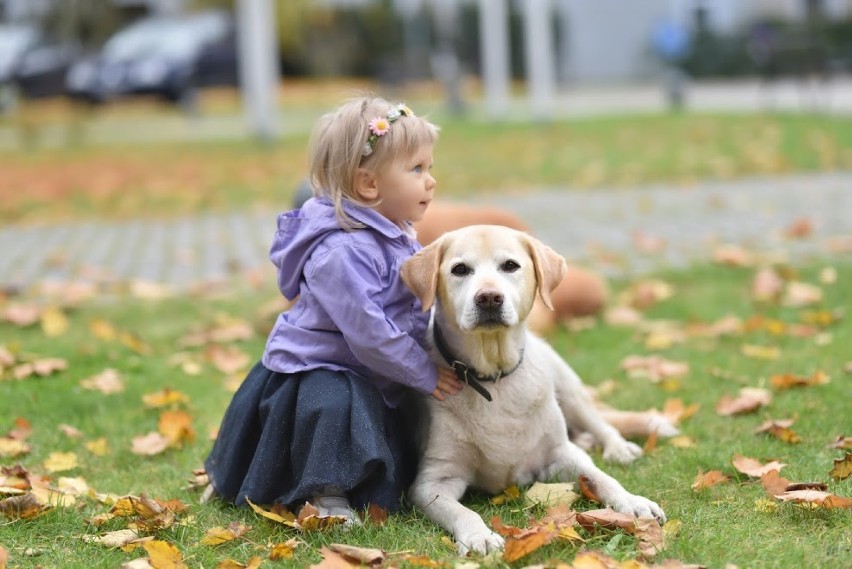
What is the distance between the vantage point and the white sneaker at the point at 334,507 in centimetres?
385

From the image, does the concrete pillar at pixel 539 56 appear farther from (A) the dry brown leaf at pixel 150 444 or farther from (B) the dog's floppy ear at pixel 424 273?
(B) the dog's floppy ear at pixel 424 273

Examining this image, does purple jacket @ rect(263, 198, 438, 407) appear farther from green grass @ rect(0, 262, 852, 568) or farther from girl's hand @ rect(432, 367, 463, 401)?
green grass @ rect(0, 262, 852, 568)

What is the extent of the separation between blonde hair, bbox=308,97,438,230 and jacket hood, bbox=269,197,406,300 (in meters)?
0.04

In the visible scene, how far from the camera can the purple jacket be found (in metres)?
3.85

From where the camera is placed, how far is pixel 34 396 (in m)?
5.54

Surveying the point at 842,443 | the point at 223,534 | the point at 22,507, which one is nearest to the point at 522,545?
the point at 223,534

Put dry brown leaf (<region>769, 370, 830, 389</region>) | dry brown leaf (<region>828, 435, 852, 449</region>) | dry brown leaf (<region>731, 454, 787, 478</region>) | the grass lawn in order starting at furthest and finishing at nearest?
the grass lawn → dry brown leaf (<region>769, 370, 830, 389</region>) → dry brown leaf (<region>828, 435, 852, 449</region>) → dry brown leaf (<region>731, 454, 787, 478</region>)

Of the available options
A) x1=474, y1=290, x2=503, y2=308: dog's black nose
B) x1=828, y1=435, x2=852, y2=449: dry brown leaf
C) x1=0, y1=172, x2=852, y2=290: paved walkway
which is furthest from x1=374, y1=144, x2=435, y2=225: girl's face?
x1=0, y1=172, x2=852, y2=290: paved walkway

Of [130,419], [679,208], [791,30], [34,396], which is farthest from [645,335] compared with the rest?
[791,30]

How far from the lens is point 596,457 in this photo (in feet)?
14.9

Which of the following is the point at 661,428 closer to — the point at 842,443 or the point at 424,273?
the point at 842,443

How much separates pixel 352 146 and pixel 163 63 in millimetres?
23884

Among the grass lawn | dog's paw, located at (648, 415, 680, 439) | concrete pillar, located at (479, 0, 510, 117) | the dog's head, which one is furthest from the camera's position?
concrete pillar, located at (479, 0, 510, 117)

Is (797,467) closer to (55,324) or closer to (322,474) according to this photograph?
(322,474)
